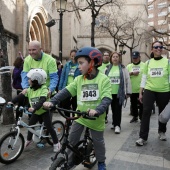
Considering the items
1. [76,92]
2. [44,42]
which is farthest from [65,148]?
[44,42]

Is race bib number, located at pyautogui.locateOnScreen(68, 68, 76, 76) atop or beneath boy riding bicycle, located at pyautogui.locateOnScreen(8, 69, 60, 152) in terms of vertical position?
atop

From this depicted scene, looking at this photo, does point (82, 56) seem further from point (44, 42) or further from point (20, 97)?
point (44, 42)

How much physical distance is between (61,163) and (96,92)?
→ 0.96 metres

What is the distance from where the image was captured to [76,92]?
3461 mm

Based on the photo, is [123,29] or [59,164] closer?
[59,164]

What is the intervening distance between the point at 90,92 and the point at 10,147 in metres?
1.71

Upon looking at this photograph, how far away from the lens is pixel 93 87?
328 cm

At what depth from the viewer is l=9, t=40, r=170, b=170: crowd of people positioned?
3211mm

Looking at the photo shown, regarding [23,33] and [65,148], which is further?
[23,33]

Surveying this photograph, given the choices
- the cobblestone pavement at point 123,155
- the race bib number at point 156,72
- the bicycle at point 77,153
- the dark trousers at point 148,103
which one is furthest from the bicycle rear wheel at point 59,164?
the race bib number at point 156,72

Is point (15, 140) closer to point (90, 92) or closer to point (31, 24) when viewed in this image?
point (90, 92)

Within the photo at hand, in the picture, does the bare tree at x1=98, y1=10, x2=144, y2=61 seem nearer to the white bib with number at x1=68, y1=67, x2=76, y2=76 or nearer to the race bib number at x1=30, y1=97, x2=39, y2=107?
the white bib with number at x1=68, y1=67, x2=76, y2=76

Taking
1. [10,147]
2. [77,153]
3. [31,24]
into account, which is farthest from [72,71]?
[31,24]

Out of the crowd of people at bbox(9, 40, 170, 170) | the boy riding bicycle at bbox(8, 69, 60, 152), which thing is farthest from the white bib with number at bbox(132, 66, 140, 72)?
the boy riding bicycle at bbox(8, 69, 60, 152)
